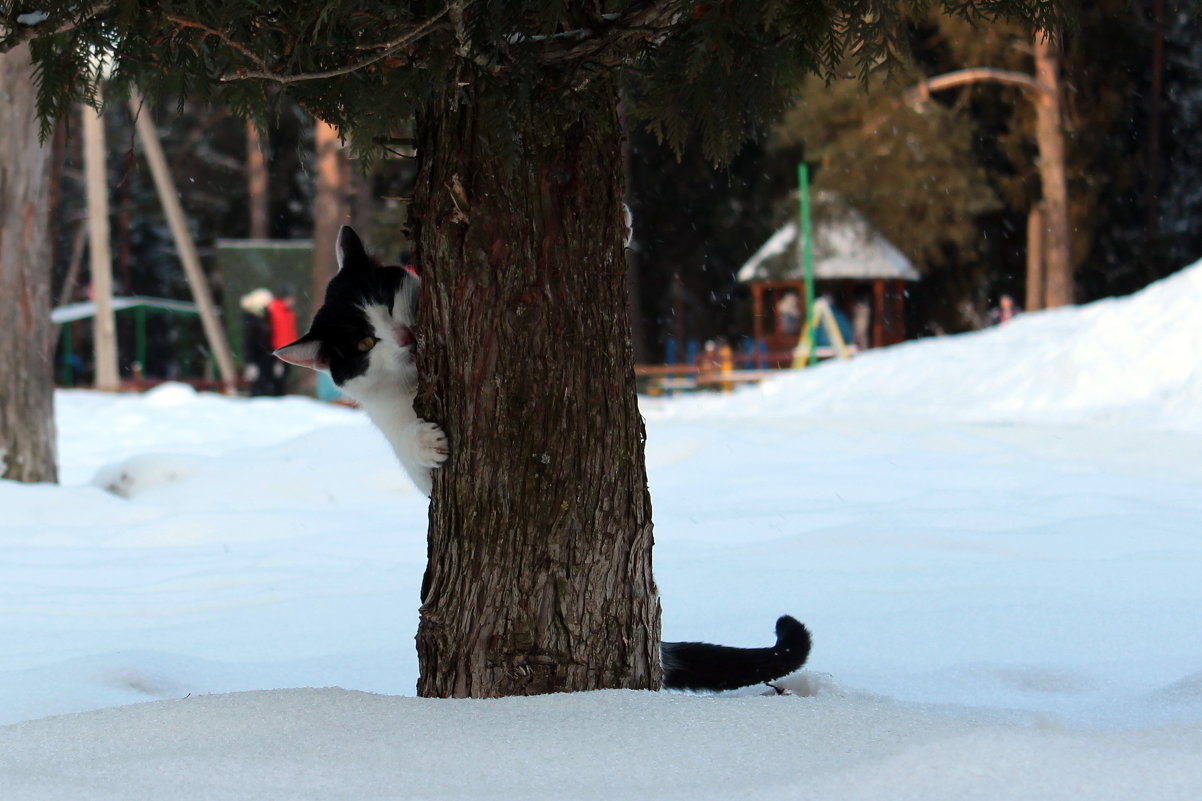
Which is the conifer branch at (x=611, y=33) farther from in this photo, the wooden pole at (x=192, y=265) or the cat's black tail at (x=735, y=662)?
the wooden pole at (x=192, y=265)

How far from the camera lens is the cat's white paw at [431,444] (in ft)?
9.02

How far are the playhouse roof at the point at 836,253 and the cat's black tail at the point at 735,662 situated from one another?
69.9 feet

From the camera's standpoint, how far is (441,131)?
269cm

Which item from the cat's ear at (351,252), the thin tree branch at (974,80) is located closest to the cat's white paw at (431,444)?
the cat's ear at (351,252)

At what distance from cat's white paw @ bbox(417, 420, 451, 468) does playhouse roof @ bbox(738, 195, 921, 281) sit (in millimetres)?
21831

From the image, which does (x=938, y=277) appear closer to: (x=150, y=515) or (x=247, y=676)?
(x=150, y=515)

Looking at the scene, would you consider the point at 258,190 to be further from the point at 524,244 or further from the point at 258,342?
the point at 524,244

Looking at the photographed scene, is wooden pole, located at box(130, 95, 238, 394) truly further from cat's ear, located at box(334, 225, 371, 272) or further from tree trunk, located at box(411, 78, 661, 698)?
tree trunk, located at box(411, 78, 661, 698)

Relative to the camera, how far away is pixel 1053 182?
21.5m

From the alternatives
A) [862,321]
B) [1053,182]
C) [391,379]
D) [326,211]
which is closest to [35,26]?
[391,379]

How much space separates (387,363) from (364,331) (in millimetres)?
110

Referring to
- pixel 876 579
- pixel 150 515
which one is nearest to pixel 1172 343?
pixel 876 579

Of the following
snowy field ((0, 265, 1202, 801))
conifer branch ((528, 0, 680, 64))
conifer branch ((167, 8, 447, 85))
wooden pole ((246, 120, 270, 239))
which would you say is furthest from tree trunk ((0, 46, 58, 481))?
wooden pole ((246, 120, 270, 239))

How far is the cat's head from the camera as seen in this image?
3115 millimetres
